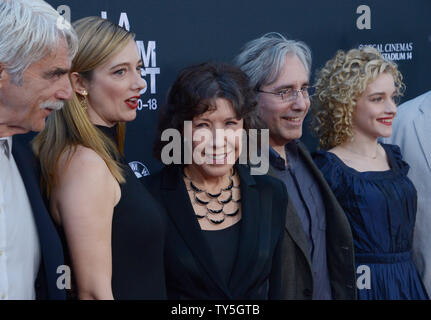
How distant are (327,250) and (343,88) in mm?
703

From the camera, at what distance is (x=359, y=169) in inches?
101

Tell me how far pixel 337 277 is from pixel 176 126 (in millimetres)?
883

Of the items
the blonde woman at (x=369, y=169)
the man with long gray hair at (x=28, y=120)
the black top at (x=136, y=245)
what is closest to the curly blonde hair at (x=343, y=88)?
the blonde woman at (x=369, y=169)

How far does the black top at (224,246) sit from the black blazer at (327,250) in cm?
27

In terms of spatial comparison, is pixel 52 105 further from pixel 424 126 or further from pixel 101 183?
pixel 424 126

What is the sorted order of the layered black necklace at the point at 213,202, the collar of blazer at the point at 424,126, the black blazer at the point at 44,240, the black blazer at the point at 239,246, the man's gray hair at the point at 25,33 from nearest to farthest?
the man's gray hair at the point at 25,33 < the black blazer at the point at 44,240 < the black blazer at the point at 239,246 < the layered black necklace at the point at 213,202 < the collar of blazer at the point at 424,126

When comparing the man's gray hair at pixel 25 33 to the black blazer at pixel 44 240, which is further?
the black blazer at pixel 44 240

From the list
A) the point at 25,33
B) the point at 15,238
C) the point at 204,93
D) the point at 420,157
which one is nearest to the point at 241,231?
the point at 204,93

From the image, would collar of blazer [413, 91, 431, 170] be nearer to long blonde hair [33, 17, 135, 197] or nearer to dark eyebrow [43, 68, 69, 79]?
long blonde hair [33, 17, 135, 197]

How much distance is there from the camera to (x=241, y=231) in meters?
2.04

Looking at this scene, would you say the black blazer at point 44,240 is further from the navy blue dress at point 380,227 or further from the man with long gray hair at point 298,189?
the navy blue dress at point 380,227

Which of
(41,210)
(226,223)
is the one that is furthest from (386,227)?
(41,210)

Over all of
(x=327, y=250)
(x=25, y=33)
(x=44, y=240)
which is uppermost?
(x=25, y=33)

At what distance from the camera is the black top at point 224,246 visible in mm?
1983
